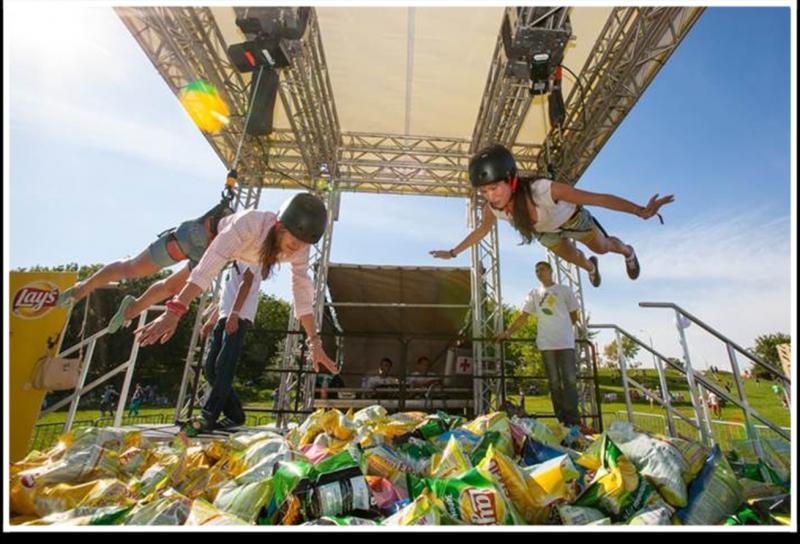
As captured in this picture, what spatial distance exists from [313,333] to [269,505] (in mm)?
1192

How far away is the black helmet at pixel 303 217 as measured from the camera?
7.09ft

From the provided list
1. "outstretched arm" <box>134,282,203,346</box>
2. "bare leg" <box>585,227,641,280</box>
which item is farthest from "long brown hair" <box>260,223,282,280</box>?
"bare leg" <box>585,227,641,280</box>

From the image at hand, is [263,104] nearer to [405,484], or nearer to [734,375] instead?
[405,484]

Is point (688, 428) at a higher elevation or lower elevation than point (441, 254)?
lower

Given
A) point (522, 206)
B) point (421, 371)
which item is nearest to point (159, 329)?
point (522, 206)

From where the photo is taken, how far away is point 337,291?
7.81 m

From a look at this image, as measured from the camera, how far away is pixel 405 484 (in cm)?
169

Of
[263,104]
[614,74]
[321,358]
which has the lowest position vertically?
[321,358]

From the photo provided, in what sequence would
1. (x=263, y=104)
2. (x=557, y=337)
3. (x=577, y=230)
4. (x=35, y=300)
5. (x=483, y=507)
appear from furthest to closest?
(x=557, y=337), (x=263, y=104), (x=577, y=230), (x=35, y=300), (x=483, y=507)

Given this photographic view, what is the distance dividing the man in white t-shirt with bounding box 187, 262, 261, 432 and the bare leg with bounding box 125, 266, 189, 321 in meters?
0.44

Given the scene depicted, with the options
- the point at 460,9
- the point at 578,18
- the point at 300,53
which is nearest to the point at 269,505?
the point at 300,53

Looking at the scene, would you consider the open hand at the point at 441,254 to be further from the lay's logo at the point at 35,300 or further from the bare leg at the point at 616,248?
the lay's logo at the point at 35,300

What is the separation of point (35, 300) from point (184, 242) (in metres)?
0.94

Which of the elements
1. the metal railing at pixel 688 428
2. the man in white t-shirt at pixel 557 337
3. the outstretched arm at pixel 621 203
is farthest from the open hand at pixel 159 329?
the metal railing at pixel 688 428
